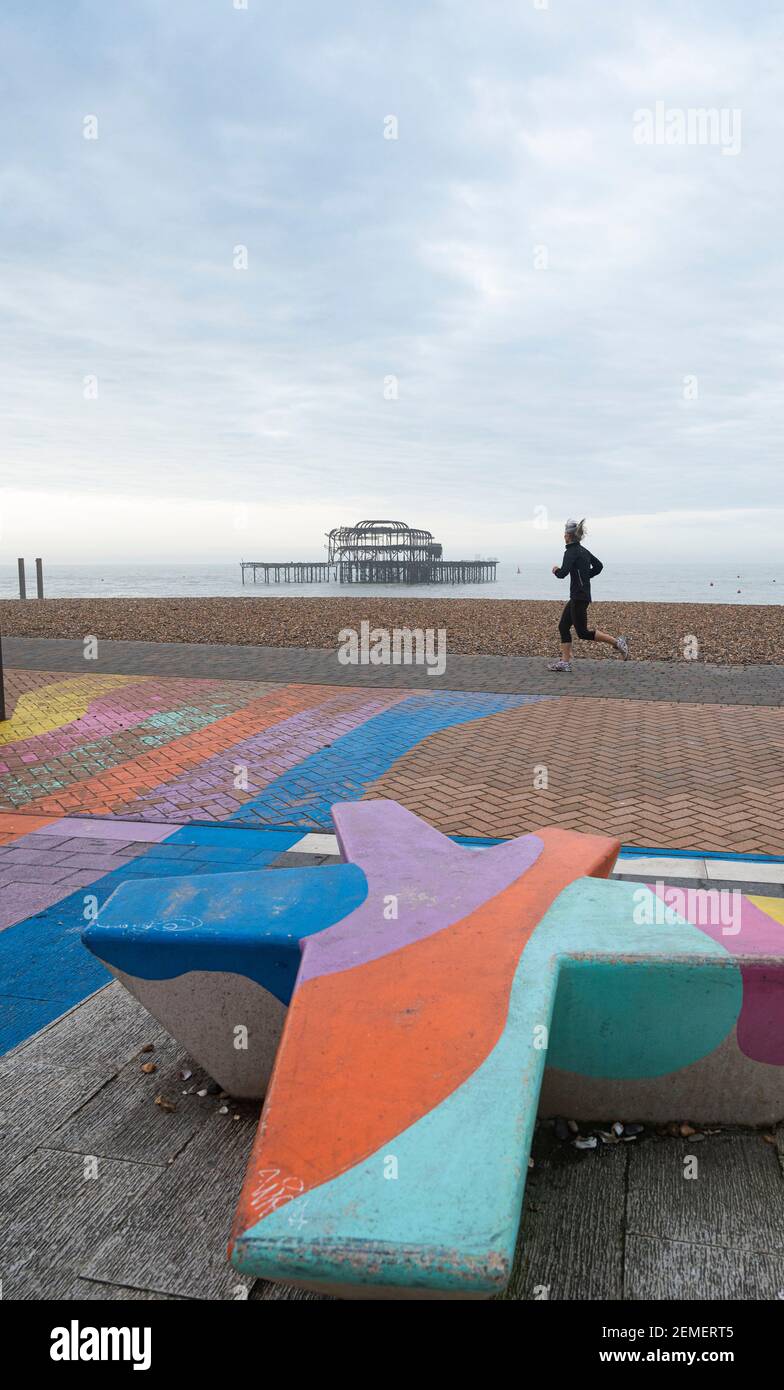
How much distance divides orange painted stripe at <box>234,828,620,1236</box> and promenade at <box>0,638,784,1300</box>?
20.6 inches

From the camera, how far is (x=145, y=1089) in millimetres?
2855

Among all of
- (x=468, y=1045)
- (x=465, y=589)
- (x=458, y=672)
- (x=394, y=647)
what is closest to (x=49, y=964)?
(x=468, y=1045)

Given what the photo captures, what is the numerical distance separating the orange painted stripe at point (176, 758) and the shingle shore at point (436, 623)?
5.16 m

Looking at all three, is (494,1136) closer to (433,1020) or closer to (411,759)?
(433,1020)

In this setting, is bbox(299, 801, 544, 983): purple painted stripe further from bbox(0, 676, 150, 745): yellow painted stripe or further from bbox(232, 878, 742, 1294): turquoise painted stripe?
bbox(0, 676, 150, 745): yellow painted stripe

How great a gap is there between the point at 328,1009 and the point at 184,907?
79 cm

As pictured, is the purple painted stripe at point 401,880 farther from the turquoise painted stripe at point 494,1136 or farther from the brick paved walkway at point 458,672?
the brick paved walkway at point 458,672

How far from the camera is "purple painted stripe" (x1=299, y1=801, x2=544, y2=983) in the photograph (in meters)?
2.59

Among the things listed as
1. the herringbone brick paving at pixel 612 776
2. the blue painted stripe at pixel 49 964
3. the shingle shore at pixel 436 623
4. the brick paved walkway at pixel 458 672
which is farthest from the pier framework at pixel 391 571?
the blue painted stripe at pixel 49 964

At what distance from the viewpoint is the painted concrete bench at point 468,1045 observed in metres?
1.65

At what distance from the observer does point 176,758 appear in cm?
730

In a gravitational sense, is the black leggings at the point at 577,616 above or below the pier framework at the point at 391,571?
below
